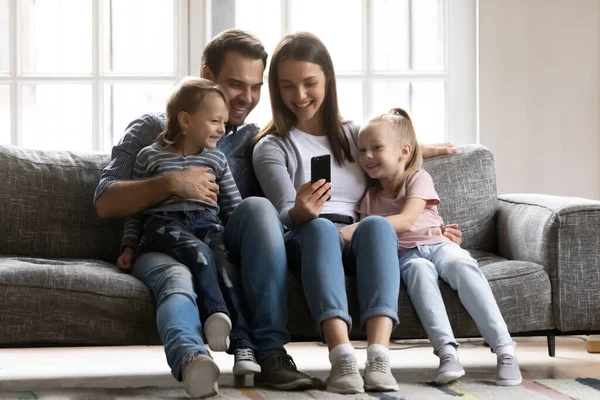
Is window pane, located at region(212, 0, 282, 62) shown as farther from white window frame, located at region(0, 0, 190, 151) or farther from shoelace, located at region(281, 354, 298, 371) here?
shoelace, located at region(281, 354, 298, 371)

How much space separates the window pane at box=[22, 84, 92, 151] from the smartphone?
4.98ft

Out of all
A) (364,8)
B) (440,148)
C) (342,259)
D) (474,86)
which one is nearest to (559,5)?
(474,86)

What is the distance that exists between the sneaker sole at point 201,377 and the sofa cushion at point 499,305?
0.35 m

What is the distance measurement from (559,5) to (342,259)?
169cm

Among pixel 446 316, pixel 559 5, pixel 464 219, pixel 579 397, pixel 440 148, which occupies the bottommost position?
pixel 579 397

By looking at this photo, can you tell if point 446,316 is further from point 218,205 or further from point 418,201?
point 218,205

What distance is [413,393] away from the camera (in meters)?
2.25

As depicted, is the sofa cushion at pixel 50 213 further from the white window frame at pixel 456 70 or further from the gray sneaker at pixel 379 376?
the white window frame at pixel 456 70

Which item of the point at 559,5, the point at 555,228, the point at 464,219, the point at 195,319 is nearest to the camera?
the point at 195,319

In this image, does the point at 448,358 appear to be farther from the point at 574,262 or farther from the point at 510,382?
the point at 574,262

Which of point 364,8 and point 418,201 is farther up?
point 364,8

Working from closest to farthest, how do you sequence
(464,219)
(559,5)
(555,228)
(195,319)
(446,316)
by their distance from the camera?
1. (195,319)
2. (446,316)
3. (555,228)
4. (464,219)
5. (559,5)

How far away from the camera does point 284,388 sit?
223 centimetres

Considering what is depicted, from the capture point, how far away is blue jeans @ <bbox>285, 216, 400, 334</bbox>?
2.26 metres
